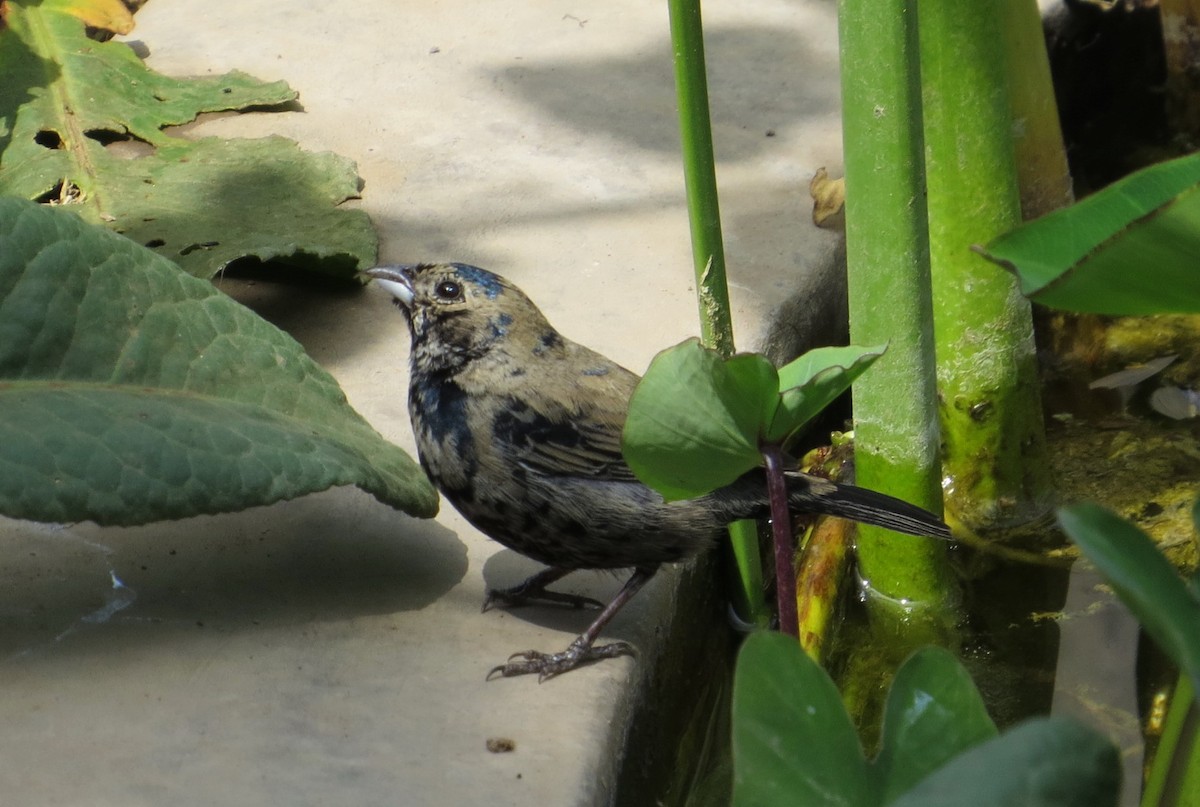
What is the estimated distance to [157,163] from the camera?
422 centimetres


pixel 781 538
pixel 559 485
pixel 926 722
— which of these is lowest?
pixel 559 485

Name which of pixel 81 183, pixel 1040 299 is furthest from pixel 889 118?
pixel 81 183

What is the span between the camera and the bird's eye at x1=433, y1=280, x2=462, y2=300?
3123mm

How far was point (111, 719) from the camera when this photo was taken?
234cm

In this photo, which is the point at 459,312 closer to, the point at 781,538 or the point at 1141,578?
the point at 781,538

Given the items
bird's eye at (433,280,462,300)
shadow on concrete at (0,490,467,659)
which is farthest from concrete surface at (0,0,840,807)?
bird's eye at (433,280,462,300)

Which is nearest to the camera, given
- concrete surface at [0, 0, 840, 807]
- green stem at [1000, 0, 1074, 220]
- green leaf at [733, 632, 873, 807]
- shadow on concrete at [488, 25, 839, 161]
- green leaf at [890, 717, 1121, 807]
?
green leaf at [890, 717, 1121, 807]

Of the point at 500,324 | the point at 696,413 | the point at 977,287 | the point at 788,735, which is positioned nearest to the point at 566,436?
the point at 500,324

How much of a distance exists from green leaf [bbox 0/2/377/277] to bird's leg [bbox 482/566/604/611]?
3.78 feet

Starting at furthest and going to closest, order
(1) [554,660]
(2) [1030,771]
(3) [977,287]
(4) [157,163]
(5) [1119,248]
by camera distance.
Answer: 1. (4) [157,163]
2. (3) [977,287]
3. (1) [554,660]
4. (5) [1119,248]
5. (2) [1030,771]

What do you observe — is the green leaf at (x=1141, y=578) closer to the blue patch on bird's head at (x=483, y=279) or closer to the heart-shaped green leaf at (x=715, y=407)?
the heart-shaped green leaf at (x=715, y=407)

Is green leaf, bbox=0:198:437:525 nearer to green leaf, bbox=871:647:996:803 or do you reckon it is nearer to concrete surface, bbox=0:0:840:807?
concrete surface, bbox=0:0:840:807

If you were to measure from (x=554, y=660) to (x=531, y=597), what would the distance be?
316 millimetres

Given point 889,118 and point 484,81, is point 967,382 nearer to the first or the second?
point 889,118
